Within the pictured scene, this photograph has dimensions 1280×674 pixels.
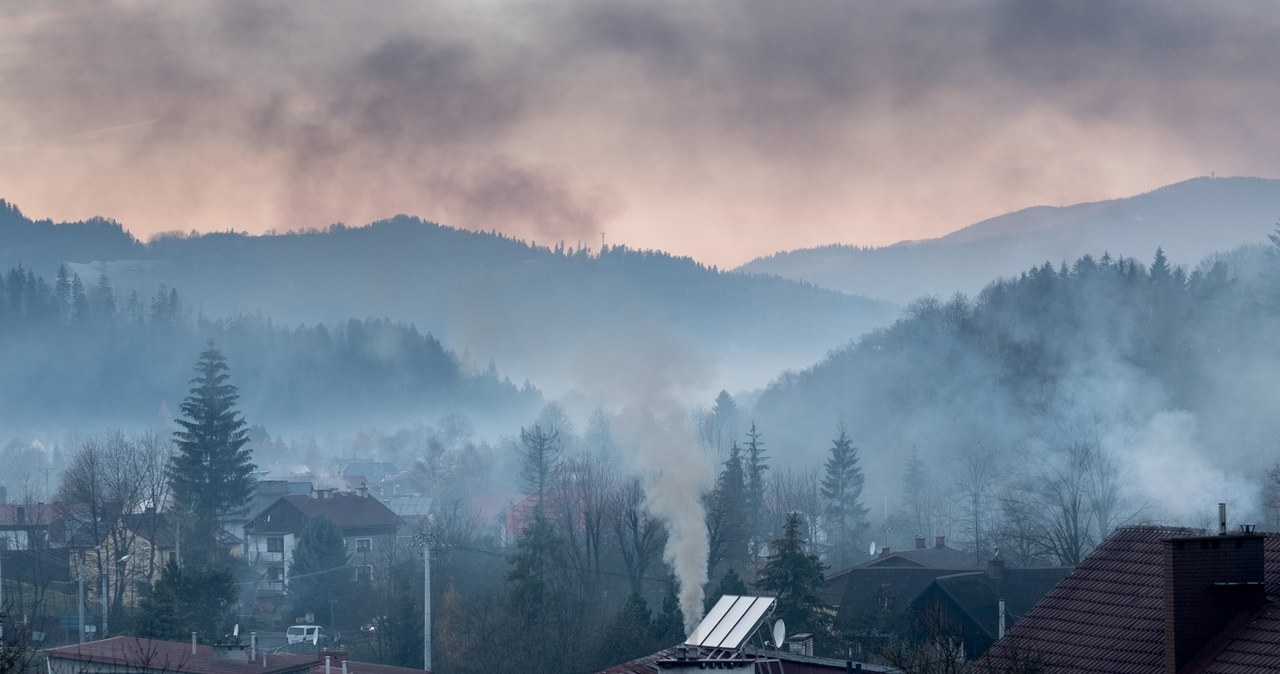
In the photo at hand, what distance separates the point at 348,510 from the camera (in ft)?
268

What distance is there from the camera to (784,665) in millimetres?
27016

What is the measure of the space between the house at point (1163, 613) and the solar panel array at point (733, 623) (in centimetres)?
320

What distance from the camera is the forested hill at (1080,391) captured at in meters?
73.1

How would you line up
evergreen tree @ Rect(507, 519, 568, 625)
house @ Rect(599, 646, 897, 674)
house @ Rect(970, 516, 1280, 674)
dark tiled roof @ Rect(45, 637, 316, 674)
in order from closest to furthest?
house @ Rect(970, 516, 1280, 674) < house @ Rect(599, 646, 897, 674) < dark tiled roof @ Rect(45, 637, 316, 674) < evergreen tree @ Rect(507, 519, 568, 625)

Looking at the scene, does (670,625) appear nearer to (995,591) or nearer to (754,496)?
(995,591)

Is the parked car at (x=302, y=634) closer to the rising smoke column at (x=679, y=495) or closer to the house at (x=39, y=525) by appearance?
the rising smoke column at (x=679, y=495)

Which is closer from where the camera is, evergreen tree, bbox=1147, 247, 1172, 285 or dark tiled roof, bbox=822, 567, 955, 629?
dark tiled roof, bbox=822, 567, 955, 629

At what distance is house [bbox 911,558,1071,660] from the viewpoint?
4253cm

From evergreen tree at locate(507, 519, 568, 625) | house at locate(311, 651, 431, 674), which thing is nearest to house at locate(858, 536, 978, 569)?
evergreen tree at locate(507, 519, 568, 625)

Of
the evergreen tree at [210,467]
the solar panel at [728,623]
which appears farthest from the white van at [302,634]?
the solar panel at [728,623]

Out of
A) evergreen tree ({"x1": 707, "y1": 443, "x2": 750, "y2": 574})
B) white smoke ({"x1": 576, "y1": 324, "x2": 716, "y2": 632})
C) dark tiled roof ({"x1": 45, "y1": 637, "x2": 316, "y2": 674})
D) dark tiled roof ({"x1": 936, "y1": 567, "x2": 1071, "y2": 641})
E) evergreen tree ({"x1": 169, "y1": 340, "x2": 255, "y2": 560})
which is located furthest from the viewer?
evergreen tree ({"x1": 169, "y1": 340, "x2": 255, "y2": 560})

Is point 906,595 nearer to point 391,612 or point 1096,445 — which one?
point 391,612

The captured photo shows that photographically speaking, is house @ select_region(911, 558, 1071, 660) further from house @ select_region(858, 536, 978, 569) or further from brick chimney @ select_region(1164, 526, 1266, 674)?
brick chimney @ select_region(1164, 526, 1266, 674)

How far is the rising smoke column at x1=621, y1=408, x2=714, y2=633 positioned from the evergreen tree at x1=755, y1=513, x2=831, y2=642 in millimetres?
2414
